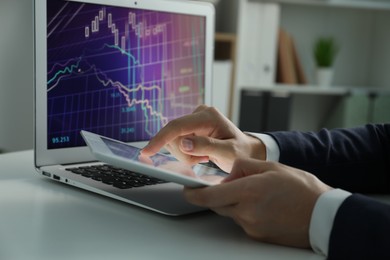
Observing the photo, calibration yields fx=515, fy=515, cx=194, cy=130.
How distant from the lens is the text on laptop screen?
885mm

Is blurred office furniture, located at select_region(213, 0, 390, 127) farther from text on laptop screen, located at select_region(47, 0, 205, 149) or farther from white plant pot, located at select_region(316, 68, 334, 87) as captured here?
text on laptop screen, located at select_region(47, 0, 205, 149)

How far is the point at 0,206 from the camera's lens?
688 millimetres

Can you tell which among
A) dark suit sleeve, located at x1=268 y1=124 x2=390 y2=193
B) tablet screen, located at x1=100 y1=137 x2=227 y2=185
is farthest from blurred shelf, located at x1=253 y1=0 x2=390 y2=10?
tablet screen, located at x1=100 y1=137 x2=227 y2=185

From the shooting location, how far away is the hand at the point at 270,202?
22.4 inches

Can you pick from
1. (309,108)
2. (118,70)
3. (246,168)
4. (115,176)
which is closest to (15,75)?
(118,70)

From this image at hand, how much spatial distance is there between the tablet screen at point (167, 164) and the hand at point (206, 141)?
0.03m

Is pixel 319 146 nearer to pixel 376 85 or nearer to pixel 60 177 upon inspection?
pixel 60 177

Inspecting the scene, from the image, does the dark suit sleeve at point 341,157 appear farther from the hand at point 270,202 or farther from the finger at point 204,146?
the hand at point 270,202

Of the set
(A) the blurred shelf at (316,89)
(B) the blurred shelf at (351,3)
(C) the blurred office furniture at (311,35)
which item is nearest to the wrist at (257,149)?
(C) the blurred office furniture at (311,35)

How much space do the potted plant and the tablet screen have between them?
2.05 meters

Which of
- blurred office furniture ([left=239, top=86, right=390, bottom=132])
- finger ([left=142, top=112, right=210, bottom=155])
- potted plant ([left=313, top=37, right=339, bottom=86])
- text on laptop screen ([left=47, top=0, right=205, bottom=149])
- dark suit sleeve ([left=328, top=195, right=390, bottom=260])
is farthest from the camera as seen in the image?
potted plant ([left=313, top=37, right=339, bottom=86])

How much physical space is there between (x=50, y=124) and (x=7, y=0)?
121 centimetres

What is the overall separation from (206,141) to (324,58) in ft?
6.65

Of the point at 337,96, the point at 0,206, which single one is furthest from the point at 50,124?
the point at 337,96
